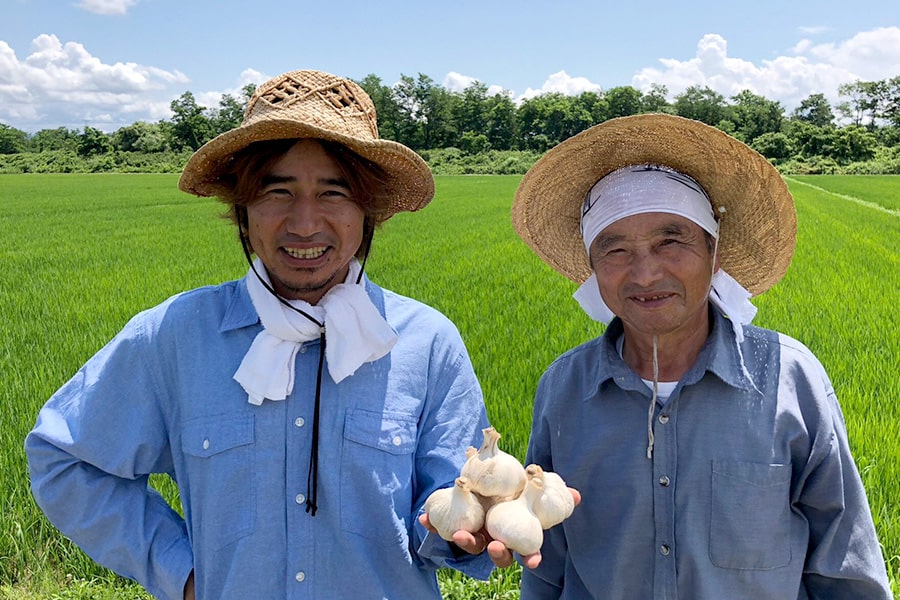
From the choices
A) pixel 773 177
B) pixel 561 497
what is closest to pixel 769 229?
pixel 773 177

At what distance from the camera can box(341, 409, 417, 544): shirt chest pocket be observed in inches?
52.0

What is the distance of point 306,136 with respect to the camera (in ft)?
4.52

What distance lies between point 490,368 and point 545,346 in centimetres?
62

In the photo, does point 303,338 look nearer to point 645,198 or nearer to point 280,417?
point 280,417

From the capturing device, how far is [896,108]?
6712 cm

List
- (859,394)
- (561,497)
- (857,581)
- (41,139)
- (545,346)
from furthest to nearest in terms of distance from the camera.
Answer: (41,139) → (545,346) → (859,394) → (857,581) → (561,497)

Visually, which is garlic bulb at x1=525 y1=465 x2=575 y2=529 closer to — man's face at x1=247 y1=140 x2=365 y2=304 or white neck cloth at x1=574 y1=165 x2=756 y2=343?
white neck cloth at x1=574 y1=165 x2=756 y2=343

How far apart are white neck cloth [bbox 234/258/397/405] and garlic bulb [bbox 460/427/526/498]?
34cm

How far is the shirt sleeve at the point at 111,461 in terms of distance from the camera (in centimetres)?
134

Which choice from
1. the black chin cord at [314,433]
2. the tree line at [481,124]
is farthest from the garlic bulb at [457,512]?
the tree line at [481,124]

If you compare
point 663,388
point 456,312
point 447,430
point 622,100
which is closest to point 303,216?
point 447,430

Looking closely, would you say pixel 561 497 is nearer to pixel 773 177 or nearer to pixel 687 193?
pixel 687 193

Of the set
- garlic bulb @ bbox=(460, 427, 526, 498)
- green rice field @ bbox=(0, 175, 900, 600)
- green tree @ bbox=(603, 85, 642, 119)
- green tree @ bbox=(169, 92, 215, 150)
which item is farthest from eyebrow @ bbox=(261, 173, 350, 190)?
green tree @ bbox=(603, 85, 642, 119)

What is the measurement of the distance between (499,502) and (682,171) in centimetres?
89
